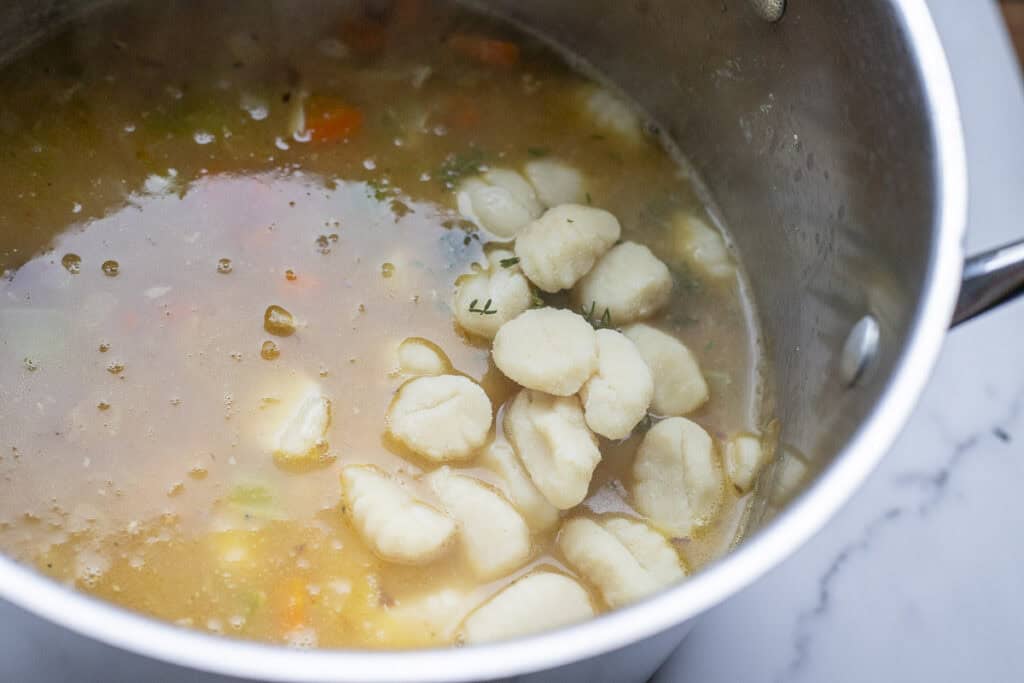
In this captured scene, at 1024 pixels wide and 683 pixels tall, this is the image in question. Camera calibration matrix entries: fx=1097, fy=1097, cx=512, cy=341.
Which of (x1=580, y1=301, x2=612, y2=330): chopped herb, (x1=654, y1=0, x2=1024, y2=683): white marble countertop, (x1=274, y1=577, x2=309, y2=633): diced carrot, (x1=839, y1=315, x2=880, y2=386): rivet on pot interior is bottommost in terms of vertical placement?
(x1=654, y1=0, x2=1024, y2=683): white marble countertop

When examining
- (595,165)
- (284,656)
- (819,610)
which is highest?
(284,656)

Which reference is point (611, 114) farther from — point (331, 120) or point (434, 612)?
point (434, 612)

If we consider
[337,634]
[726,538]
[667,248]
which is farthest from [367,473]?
[667,248]

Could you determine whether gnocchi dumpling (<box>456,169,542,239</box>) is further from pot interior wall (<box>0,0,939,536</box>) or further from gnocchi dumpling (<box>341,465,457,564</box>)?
gnocchi dumpling (<box>341,465,457,564</box>)

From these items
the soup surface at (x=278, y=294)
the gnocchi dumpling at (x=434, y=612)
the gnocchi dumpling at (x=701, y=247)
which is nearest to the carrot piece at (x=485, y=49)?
the soup surface at (x=278, y=294)

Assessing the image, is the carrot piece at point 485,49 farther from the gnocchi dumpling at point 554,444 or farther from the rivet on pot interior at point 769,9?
the gnocchi dumpling at point 554,444

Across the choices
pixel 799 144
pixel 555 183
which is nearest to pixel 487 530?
pixel 555 183

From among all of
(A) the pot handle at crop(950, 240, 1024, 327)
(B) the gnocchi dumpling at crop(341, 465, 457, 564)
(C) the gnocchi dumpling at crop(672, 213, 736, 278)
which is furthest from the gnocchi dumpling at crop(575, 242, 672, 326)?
(A) the pot handle at crop(950, 240, 1024, 327)

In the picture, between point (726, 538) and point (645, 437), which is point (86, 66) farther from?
point (726, 538)
